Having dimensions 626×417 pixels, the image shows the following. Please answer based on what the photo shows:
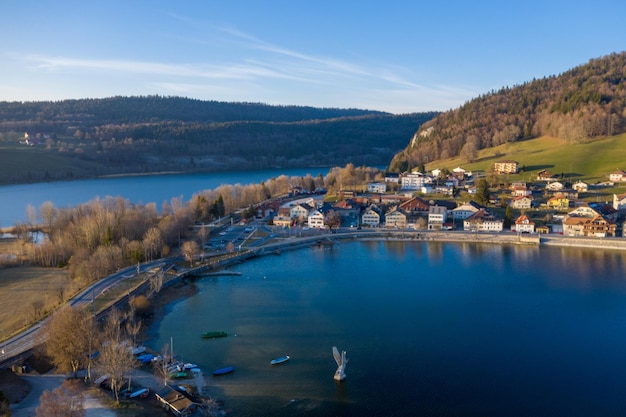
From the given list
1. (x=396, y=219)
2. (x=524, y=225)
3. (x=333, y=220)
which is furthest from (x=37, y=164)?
(x=524, y=225)

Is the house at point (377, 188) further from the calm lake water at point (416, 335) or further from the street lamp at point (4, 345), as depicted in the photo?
the street lamp at point (4, 345)

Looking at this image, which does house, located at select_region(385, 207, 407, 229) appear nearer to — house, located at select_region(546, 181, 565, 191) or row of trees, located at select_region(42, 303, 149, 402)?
house, located at select_region(546, 181, 565, 191)

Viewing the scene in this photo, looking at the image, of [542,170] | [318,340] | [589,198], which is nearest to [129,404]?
[318,340]

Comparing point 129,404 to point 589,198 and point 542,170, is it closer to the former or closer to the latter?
point 589,198

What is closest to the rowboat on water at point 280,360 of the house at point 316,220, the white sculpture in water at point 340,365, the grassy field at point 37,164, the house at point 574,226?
the white sculpture in water at point 340,365

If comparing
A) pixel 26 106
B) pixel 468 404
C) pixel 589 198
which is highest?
pixel 26 106

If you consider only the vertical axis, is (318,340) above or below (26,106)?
below
